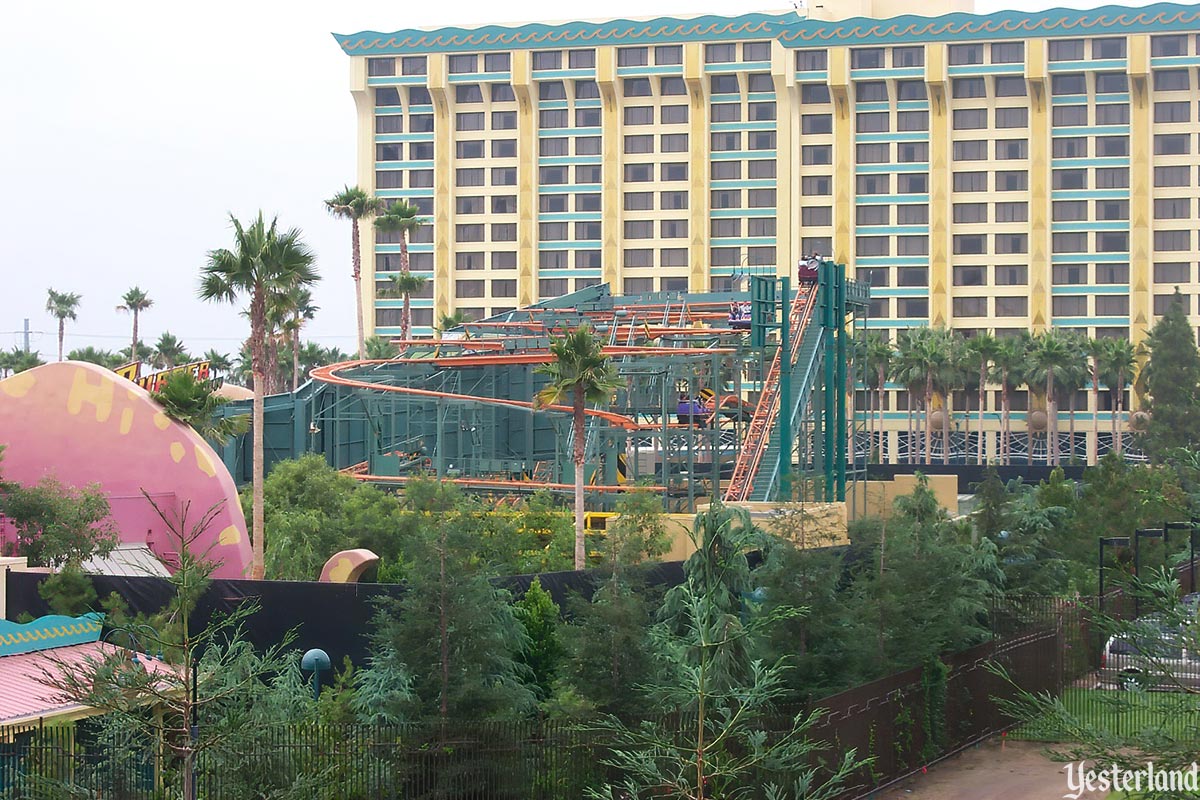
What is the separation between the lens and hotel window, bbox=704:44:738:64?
109188 mm

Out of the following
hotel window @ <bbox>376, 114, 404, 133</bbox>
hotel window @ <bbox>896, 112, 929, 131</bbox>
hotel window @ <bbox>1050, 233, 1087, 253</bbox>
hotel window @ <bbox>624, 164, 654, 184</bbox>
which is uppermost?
hotel window @ <bbox>376, 114, 404, 133</bbox>

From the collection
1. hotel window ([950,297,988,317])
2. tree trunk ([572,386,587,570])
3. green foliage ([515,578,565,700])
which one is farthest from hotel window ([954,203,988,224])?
green foliage ([515,578,565,700])

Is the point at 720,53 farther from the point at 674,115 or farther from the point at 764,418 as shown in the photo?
the point at 764,418

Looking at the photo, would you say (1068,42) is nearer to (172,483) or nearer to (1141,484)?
(1141,484)

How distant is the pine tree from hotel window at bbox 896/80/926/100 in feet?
110

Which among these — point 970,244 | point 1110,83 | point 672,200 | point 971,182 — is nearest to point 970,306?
point 970,244

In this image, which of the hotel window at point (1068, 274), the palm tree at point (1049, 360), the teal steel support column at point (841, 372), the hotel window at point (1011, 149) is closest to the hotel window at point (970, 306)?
the hotel window at point (1068, 274)

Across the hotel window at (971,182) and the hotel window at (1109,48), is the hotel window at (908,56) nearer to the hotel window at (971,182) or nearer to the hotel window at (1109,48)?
the hotel window at (971,182)

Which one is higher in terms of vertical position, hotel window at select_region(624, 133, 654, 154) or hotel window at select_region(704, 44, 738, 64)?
hotel window at select_region(704, 44, 738, 64)

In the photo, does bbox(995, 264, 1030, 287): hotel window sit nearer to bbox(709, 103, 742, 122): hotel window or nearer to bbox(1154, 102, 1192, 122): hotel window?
bbox(1154, 102, 1192, 122): hotel window

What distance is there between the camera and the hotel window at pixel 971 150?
4227 inches

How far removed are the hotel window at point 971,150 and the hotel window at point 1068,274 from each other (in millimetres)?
9131

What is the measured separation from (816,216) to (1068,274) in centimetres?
1773

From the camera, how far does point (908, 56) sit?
10656 cm
